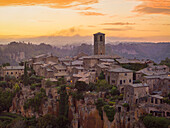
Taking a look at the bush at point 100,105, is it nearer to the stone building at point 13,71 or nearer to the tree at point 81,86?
the tree at point 81,86

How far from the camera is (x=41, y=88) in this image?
51750 mm

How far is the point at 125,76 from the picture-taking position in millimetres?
44469

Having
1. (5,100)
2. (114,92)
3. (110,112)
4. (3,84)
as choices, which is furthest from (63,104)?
(3,84)

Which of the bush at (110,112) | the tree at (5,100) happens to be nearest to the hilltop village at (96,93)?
the bush at (110,112)

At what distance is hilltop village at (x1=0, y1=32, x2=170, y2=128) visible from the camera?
34.4 meters

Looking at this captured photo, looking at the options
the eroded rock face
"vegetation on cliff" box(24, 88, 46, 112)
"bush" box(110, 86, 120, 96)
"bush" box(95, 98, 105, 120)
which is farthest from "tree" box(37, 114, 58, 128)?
"bush" box(110, 86, 120, 96)

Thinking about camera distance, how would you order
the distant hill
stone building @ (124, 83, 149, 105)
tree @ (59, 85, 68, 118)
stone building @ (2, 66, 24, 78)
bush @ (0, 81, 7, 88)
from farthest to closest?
1. the distant hill
2. stone building @ (2, 66, 24, 78)
3. bush @ (0, 81, 7, 88)
4. tree @ (59, 85, 68, 118)
5. stone building @ (124, 83, 149, 105)

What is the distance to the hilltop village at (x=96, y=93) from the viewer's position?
34.4 m

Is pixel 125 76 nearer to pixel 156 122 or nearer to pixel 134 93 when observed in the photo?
pixel 134 93

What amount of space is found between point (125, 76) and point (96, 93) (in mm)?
6408

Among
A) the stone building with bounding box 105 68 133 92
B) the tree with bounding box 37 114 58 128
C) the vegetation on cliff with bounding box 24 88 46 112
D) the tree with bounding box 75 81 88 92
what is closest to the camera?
the tree with bounding box 37 114 58 128

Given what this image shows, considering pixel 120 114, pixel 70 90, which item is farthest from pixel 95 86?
pixel 120 114

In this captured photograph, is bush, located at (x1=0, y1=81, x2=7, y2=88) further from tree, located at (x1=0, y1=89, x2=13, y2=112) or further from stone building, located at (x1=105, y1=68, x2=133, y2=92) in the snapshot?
stone building, located at (x1=105, y1=68, x2=133, y2=92)

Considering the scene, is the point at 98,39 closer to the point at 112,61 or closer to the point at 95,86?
the point at 112,61
